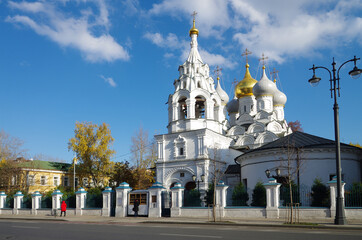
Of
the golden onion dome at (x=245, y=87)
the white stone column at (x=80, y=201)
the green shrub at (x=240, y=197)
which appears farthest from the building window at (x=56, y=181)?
the green shrub at (x=240, y=197)

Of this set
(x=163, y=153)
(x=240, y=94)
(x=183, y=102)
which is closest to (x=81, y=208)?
(x=163, y=153)

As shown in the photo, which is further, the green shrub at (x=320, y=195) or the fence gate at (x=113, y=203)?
the fence gate at (x=113, y=203)

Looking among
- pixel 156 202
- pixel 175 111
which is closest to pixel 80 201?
pixel 156 202

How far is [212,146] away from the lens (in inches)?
1406

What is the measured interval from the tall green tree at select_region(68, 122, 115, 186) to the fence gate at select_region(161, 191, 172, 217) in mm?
23664

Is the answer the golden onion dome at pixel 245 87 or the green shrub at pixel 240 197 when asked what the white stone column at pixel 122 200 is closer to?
the green shrub at pixel 240 197

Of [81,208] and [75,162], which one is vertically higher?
[75,162]

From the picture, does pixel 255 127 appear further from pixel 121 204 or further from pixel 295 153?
pixel 121 204

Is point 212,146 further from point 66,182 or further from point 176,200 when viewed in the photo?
point 66,182

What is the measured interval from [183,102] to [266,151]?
1159 centimetres

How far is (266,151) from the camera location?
2770cm

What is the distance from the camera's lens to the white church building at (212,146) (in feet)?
87.1

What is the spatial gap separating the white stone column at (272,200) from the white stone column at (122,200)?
361 inches

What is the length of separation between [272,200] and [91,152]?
3024 centimetres
